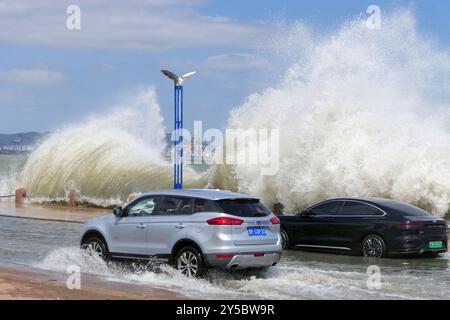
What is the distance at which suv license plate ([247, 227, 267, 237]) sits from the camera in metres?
12.4

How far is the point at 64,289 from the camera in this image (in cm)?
1120

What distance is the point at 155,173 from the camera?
38031mm

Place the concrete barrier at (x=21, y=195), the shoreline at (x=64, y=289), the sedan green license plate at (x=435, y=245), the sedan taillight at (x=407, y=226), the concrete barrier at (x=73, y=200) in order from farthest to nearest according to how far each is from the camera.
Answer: the concrete barrier at (x=21, y=195) < the concrete barrier at (x=73, y=200) < the sedan green license plate at (x=435, y=245) < the sedan taillight at (x=407, y=226) < the shoreline at (x=64, y=289)

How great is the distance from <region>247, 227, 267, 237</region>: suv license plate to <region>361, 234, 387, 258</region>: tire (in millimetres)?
4248

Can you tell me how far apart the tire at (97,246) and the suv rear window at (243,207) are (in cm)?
273

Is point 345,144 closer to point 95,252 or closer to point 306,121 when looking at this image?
point 306,121

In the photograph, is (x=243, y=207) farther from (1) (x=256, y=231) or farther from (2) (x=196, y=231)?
(2) (x=196, y=231)

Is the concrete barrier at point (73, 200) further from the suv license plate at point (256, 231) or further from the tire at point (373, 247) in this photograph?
the suv license plate at point (256, 231)

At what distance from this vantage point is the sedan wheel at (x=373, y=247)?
15.9 m

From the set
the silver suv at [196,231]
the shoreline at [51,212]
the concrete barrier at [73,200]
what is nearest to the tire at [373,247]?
the silver suv at [196,231]
